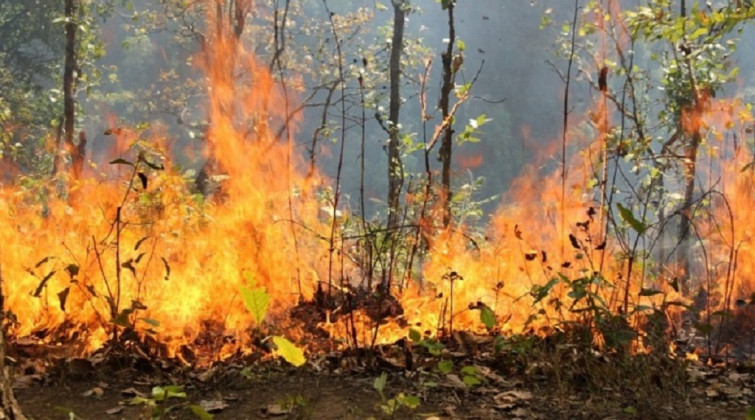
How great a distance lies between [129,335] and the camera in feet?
8.72

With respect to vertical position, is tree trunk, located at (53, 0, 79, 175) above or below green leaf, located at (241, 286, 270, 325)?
above

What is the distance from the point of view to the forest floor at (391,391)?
85.4 inches

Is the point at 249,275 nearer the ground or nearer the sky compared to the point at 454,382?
nearer the sky

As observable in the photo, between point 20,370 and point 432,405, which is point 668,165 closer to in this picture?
point 432,405

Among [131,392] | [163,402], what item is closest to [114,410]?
[131,392]

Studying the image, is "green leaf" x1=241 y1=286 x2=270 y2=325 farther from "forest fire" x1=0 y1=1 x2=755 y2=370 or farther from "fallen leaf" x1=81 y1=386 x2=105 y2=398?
"fallen leaf" x1=81 y1=386 x2=105 y2=398

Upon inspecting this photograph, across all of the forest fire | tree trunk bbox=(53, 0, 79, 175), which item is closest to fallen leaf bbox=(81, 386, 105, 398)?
the forest fire

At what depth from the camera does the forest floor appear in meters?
2.17

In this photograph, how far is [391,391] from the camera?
2379 mm

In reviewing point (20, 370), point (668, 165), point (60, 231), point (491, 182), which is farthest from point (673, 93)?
point (491, 182)

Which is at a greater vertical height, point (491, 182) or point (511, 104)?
point (511, 104)

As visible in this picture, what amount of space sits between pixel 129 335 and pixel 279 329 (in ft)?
2.18

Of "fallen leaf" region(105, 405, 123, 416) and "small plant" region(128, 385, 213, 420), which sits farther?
"fallen leaf" region(105, 405, 123, 416)

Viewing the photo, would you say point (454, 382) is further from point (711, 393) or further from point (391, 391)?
point (711, 393)
